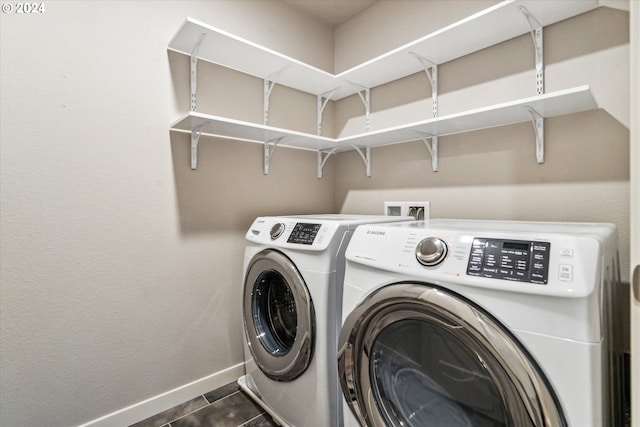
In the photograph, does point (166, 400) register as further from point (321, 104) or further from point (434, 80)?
point (434, 80)

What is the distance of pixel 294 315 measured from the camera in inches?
60.6

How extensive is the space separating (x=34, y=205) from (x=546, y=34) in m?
2.37

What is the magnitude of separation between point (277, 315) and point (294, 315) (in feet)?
0.53

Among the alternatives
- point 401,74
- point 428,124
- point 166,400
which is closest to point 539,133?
point 428,124

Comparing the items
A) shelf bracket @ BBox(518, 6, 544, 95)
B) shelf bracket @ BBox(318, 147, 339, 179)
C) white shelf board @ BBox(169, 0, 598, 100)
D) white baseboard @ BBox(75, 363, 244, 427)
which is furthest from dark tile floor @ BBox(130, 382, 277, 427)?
shelf bracket @ BBox(518, 6, 544, 95)

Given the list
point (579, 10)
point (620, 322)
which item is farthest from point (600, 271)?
point (579, 10)

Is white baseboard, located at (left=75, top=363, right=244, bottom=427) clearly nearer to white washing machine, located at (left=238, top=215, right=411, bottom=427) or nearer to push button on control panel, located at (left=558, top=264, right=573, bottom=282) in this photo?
white washing machine, located at (left=238, top=215, right=411, bottom=427)

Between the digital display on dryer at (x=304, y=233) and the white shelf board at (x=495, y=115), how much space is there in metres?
0.75

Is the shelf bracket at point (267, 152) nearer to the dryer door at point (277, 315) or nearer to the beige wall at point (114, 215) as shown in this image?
the beige wall at point (114, 215)

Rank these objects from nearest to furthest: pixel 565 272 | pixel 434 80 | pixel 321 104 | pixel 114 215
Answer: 1. pixel 565 272
2. pixel 114 215
3. pixel 434 80
4. pixel 321 104

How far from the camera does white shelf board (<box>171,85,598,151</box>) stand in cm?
127

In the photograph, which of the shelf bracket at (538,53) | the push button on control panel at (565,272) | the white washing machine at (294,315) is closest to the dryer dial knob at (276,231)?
the white washing machine at (294,315)

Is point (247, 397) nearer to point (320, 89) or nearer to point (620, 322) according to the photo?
point (620, 322)

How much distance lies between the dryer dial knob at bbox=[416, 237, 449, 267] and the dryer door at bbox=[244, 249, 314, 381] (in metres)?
0.55
